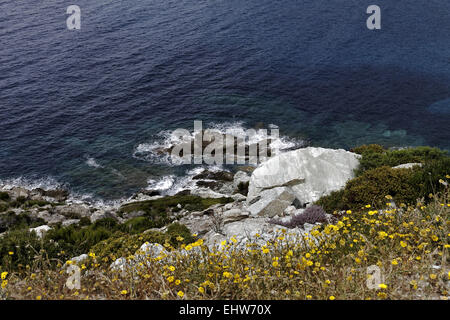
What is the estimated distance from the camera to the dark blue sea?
41.7 metres

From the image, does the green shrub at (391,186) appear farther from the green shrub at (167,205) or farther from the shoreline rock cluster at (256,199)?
the green shrub at (167,205)

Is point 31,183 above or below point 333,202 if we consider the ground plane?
below

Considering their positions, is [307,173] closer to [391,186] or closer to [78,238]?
[391,186]

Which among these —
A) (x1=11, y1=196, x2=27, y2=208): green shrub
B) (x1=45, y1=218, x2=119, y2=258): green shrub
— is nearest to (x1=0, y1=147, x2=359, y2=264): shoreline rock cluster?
(x1=11, y1=196, x2=27, y2=208): green shrub

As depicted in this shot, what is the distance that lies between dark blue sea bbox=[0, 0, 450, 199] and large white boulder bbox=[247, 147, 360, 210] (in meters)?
15.7

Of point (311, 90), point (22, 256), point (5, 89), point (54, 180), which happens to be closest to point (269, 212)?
point (22, 256)

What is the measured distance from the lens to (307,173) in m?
24.7

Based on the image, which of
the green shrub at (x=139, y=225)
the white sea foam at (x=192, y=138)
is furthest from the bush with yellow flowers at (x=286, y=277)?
the white sea foam at (x=192, y=138)

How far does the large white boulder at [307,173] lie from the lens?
2395 centimetres

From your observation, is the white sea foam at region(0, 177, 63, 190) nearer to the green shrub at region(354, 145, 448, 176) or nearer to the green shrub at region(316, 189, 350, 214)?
the green shrub at region(316, 189, 350, 214)

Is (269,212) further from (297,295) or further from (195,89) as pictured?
(195,89)

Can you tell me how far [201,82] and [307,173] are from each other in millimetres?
33537

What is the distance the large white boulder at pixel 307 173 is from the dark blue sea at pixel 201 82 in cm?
1569

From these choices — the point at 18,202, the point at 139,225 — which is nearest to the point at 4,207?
the point at 18,202
